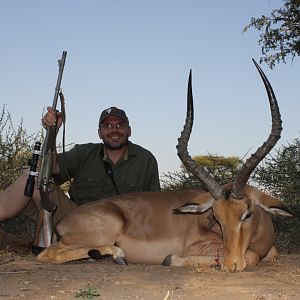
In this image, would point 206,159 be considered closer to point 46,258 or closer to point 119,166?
point 119,166

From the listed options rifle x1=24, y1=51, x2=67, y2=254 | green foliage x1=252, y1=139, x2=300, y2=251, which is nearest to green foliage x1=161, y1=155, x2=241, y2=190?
green foliage x1=252, y1=139, x2=300, y2=251

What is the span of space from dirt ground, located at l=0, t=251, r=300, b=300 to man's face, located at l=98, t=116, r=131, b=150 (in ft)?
5.90

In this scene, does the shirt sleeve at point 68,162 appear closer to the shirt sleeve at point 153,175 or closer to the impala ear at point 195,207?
the shirt sleeve at point 153,175

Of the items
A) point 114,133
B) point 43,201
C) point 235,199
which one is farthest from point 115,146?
point 235,199

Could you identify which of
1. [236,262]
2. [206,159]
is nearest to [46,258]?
[236,262]

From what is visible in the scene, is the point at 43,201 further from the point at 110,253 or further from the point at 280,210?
the point at 280,210

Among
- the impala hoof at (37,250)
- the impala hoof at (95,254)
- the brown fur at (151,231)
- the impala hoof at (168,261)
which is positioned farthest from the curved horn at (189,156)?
the impala hoof at (37,250)

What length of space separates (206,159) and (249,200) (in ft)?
21.0

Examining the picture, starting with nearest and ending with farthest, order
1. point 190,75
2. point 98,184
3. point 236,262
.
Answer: point 236,262 < point 190,75 < point 98,184

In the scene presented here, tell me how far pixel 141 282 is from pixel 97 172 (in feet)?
9.57

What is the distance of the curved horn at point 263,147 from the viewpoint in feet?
17.1

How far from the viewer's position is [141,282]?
4344mm

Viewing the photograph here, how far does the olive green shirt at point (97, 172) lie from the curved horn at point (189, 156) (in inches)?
60.7

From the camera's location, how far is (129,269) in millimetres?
5312
